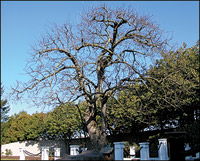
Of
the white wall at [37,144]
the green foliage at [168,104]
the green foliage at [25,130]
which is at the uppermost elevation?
the green foliage at [168,104]

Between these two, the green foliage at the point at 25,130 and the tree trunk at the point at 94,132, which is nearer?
the tree trunk at the point at 94,132

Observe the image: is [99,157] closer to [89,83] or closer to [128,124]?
[89,83]

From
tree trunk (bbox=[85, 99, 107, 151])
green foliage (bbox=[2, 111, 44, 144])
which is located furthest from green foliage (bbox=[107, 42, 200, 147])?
green foliage (bbox=[2, 111, 44, 144])

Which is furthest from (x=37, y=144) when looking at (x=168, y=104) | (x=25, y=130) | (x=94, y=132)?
(x=94, y=132)

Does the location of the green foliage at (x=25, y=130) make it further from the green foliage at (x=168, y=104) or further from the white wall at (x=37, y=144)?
the green foliage at (x=168, y=104)

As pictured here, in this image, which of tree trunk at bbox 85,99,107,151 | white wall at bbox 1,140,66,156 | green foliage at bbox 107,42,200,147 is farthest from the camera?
white wall at bbox 1,140,66,156

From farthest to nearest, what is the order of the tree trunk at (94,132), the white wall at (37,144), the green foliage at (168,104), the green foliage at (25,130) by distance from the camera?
the white wall at (37,144), the green foliage at (25,130), the green foliage at (168,104), the tree trunk at (94,132)

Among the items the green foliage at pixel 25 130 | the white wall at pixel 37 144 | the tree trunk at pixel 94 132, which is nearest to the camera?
the tree trunk at pixel 94 132

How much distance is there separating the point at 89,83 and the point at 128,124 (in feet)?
37.1

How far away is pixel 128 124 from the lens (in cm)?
2042

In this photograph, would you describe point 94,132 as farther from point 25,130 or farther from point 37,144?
point 37,144

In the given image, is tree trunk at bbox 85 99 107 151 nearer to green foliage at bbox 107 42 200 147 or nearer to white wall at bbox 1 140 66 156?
green foliage at bbox 107 42 200 147

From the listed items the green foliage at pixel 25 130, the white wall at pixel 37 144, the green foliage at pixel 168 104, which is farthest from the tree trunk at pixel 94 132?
the white wall at pixel 37 144

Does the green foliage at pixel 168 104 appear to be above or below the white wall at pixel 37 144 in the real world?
above
